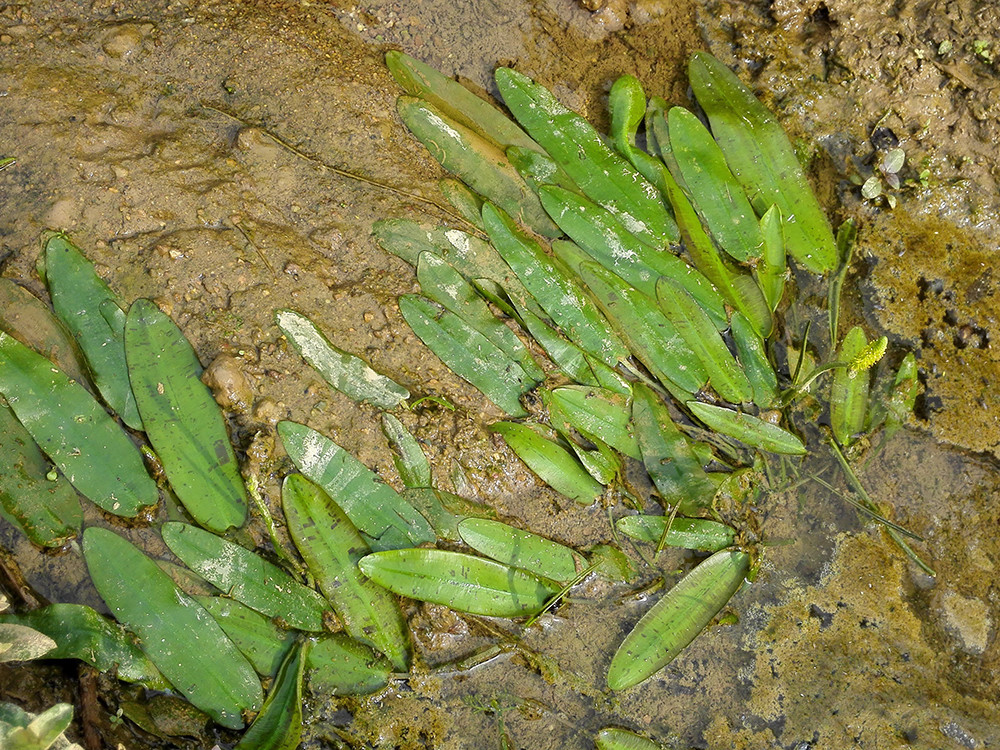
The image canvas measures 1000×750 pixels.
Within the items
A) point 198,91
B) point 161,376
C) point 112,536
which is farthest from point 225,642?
point 198,91

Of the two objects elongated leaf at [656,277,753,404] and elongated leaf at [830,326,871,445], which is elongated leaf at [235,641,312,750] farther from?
elongated leaf at [830,326,871,445]

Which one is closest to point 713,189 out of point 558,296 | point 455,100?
point 558,296

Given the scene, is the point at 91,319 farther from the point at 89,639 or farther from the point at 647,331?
the point at 647,331

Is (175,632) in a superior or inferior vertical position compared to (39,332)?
inferior

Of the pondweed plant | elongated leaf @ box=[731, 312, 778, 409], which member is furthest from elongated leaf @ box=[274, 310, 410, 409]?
elongated leaf @ box=[731, 312, 778, 409]

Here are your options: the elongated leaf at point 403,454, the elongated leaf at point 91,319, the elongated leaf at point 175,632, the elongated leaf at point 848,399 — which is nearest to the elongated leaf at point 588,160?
the elongated leaf at point 848,399
